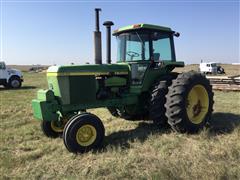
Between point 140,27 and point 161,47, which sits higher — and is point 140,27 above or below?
above

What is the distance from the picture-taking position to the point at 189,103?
7684mm

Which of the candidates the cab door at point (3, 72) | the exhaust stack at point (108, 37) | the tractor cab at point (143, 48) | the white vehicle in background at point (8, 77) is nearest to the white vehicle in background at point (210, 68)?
the white vehicle in background at point (8, 77)

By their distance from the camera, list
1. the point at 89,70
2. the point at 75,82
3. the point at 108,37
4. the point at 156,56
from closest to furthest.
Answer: the point at 75,82
the point at 89,70
the point at 108,37
the point at 156,56

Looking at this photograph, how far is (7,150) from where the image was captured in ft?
20.6

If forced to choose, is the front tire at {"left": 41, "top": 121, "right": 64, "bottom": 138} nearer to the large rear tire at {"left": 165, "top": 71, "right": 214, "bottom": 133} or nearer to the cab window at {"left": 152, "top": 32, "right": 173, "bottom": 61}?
the large rear tire at {"left": 165, "top": 71, "right": 214, "bottom": 133}

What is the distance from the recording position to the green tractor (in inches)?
254

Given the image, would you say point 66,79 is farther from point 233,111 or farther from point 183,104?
point 233,111

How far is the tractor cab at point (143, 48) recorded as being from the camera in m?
7.70

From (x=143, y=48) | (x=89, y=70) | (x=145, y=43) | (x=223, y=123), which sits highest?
(x=145, y=43)

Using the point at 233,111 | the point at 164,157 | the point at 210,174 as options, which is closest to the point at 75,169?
the point at 164,157

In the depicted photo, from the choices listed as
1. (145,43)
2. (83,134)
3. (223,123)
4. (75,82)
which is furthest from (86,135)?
(223,123)

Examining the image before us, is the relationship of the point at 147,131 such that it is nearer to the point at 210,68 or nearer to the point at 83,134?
the point at 83,134

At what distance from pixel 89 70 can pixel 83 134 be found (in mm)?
1479

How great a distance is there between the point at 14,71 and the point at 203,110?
1708 cm
